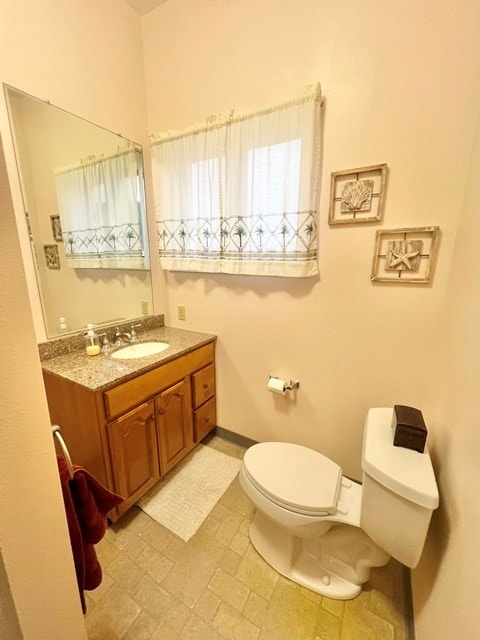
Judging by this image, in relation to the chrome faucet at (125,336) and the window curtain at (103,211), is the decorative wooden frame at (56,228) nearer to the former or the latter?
the window curtain at (103,211)

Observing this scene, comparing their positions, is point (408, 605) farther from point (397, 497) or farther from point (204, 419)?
point (204, 419)

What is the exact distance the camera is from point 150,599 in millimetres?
1089

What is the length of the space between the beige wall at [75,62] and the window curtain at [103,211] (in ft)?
0.71

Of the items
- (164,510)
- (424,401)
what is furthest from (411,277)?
(164,510)

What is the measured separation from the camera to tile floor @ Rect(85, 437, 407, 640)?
996 millimetres

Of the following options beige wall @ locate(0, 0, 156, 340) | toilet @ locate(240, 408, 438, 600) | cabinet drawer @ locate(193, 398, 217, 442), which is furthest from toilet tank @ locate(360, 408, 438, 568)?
beige wall @ locate(0, 0, 156, 340)

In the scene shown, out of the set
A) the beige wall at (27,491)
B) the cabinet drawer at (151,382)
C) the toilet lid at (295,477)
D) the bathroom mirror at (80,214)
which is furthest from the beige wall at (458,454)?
the bathroom mirror at (80,214)

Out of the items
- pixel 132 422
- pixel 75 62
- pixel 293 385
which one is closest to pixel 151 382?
pixel 132 422

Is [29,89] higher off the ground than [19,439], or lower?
higher

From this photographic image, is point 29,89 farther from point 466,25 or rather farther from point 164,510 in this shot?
point 164,510

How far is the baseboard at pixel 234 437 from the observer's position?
1924 millimetres

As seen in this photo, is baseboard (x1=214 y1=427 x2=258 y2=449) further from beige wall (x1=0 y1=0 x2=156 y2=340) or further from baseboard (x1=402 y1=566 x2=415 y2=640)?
beige wall (x1=0 y1=0 x2=156 y2=340)

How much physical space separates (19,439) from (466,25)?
1.87m

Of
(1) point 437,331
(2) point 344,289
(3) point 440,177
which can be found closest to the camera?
(3) point 440,177
